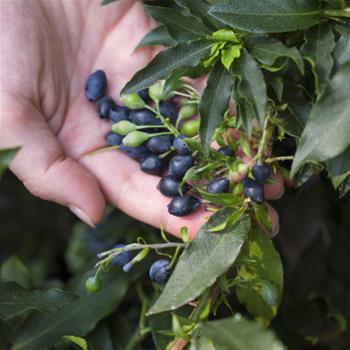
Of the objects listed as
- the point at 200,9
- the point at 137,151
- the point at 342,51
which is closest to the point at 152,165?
the point at 137,151

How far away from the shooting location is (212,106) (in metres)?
0.87

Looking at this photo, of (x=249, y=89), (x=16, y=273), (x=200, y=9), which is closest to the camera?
(x=249, y=89)

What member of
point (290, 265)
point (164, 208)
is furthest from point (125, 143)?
point (290, 265)

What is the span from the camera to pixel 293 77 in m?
0.91

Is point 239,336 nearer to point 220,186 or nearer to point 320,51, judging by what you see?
point 220,186

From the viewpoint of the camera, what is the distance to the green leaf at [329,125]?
2.48ft

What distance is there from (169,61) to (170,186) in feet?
0.68

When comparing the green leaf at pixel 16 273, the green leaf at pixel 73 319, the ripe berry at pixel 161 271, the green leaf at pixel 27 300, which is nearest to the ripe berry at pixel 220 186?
the ripe berry at pixel 161 271

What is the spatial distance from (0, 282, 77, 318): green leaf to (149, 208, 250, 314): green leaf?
174 millimetres

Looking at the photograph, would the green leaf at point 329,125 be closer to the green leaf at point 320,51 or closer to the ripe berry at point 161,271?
the green leaf at point 320,51

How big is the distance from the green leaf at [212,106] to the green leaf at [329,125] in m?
0.12

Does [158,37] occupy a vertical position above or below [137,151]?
above

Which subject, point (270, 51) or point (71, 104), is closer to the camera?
point (270, 51)

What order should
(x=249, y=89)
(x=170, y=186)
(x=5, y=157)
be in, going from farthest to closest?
1. (x=170, y=186)
2. (x=249, y=89)
3. (x=5, y=157)
